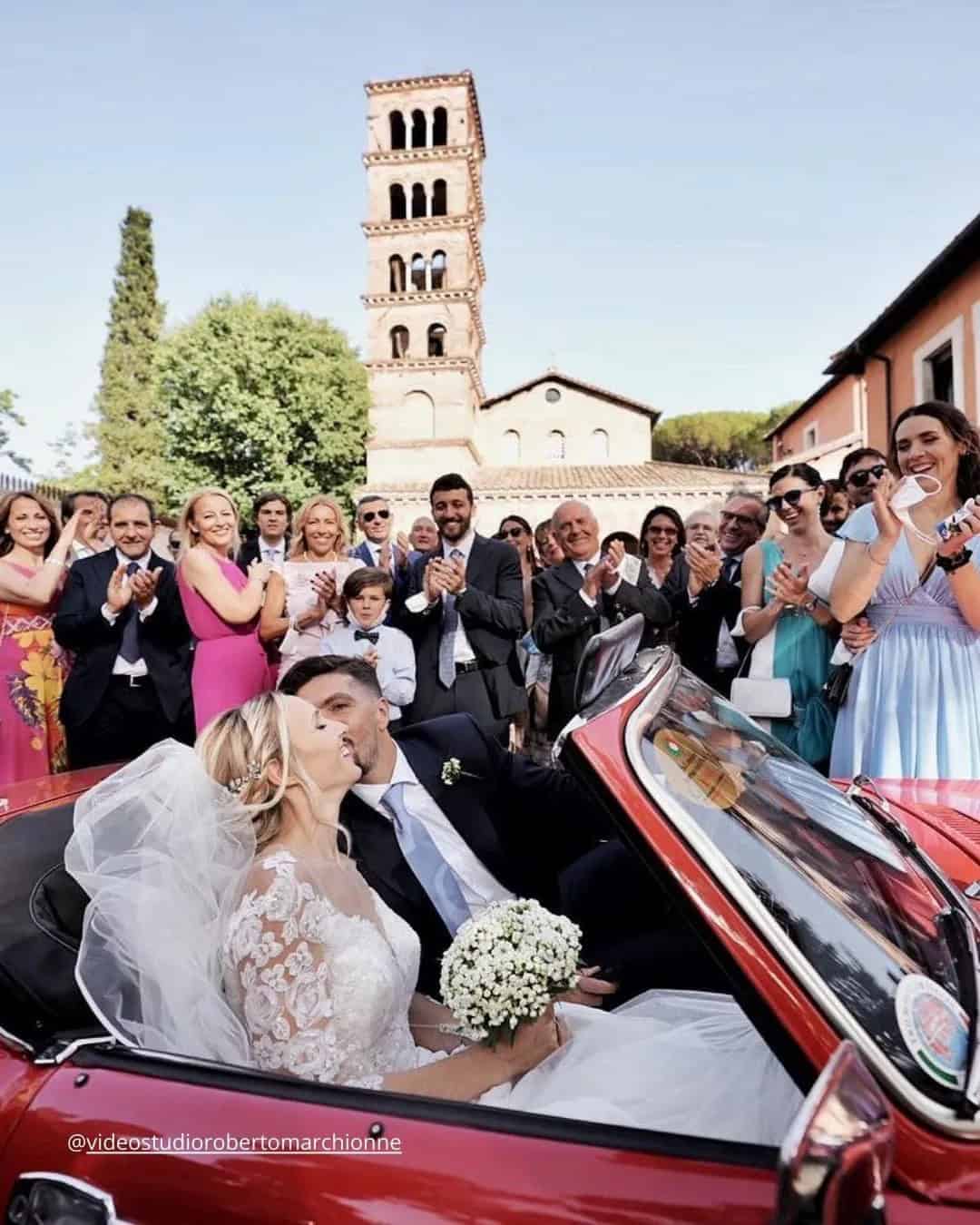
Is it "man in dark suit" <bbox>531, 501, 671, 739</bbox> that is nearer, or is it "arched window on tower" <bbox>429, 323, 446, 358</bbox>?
"man in dark suit" <bbox>531, 501, 671, 739</bbox>

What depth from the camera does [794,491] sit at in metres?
4.27

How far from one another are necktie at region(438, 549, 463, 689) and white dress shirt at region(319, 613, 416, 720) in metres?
0.20

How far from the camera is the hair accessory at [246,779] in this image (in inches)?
81.7

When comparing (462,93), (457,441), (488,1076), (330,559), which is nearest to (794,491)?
(330,559)

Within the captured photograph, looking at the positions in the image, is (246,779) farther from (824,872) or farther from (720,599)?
(720,599)

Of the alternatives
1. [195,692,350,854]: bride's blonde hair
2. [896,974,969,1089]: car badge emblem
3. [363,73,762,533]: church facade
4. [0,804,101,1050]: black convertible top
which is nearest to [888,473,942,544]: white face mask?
[896,974,969,1089]: car badge emblem

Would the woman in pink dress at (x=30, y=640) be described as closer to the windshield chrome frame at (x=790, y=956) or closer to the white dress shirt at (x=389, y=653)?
the white dress shirt at (x=389, y=653)

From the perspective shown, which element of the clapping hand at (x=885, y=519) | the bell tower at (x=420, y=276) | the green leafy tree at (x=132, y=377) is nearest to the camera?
the clapping hand at (x=885, y=519)

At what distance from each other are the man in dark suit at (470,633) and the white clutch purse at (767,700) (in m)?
1.55

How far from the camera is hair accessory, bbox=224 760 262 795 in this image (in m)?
2.08

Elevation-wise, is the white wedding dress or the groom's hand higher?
the white wedding dress

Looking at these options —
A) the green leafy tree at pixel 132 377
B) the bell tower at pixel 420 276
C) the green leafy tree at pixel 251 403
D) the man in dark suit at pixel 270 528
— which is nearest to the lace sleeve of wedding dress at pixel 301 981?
→ the man in dark suit at pixel 270 528

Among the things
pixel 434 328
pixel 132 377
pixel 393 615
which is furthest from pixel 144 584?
pixel 132 377

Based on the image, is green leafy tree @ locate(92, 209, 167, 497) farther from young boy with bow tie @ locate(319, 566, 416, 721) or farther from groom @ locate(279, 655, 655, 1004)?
groom @ locate(279, 655, 655, 1004)
